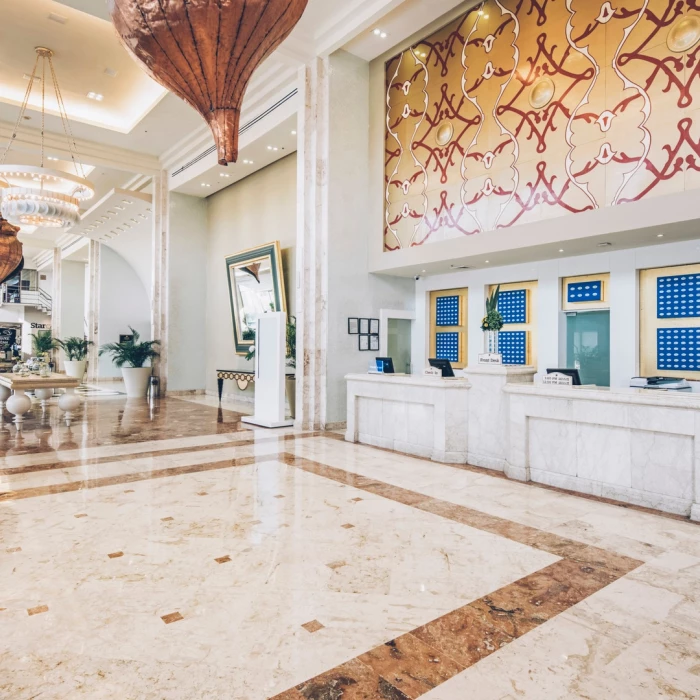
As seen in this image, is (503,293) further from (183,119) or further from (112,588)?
(183,119)

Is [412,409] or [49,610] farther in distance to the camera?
[412,409]

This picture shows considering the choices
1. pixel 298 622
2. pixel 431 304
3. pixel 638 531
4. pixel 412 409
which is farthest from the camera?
pixel 431 304

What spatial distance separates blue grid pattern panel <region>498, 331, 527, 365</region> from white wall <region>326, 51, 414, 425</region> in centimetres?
218

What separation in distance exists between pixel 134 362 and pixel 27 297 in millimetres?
20498

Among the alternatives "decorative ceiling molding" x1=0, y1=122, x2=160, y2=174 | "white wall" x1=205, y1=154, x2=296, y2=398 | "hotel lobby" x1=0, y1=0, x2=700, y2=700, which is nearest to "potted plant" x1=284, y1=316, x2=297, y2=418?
"hotel lobby" x1=0, y1=0, x2=700, y2=700

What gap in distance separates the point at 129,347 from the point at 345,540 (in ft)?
36.1

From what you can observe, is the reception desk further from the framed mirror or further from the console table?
the console table

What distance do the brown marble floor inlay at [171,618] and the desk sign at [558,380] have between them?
13.3 feet

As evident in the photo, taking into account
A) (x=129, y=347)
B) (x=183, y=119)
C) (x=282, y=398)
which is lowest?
(x=282, y=398)

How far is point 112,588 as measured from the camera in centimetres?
279

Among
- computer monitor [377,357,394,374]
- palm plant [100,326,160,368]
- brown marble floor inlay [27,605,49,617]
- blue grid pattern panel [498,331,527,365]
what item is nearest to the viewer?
brown marble floor inlay [27,605,49,617]

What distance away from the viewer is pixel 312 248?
334 inches

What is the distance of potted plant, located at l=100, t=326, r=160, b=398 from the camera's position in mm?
12992

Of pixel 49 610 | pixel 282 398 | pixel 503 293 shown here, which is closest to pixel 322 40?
pixel 503 293
